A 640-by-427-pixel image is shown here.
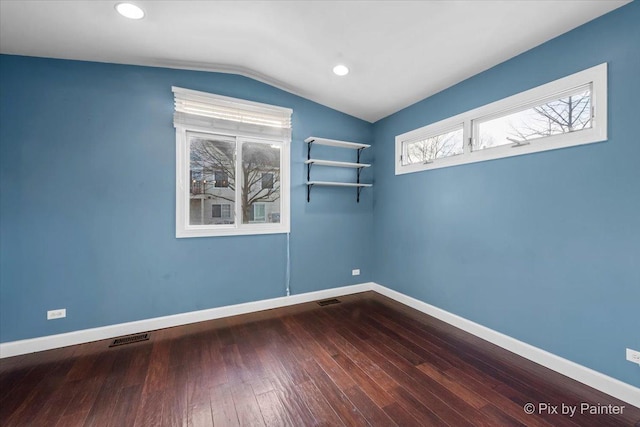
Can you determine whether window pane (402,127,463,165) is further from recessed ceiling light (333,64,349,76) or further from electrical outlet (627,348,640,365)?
electrical outlet (627,348,640,365)

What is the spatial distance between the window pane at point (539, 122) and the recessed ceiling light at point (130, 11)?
10.6 ft

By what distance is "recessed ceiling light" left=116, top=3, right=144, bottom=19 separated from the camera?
1932 mm

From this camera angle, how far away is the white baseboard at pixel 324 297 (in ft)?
6.04

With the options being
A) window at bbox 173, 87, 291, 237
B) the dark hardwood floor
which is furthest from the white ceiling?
the dark hardwood floor

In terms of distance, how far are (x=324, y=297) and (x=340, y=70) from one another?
9.59 feet

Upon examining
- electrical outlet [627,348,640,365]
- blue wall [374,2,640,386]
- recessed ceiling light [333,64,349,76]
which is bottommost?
electrical outlet [627,348,640,365]

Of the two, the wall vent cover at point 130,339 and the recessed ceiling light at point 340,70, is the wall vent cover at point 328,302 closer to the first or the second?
the wall vent cover at point 130,339

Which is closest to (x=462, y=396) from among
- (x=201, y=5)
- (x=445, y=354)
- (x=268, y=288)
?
(x=445, y=354)

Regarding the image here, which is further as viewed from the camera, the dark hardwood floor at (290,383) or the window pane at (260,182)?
the window pane at (260,182)

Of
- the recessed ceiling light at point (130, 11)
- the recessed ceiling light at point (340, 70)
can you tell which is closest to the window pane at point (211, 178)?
the recessed ceiling light at point (130, 11)

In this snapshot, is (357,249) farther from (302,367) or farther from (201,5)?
(201,5)

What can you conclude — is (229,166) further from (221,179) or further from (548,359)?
(548,359)

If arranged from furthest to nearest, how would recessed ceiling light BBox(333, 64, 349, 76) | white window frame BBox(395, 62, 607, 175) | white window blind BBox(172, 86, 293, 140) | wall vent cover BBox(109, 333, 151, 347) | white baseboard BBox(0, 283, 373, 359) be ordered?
white window blind BBox(172, 86, 293, 140) < recessed ceiling light BBox(333, 64, 349, 76) < wall vent cover BBox(109, 333, 151, 347) < white baseboard BBox(0, 283, 373, 359) < white window frame BBox(395, 62, 607, 175)

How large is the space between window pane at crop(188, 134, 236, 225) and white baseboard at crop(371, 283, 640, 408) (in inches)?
112
